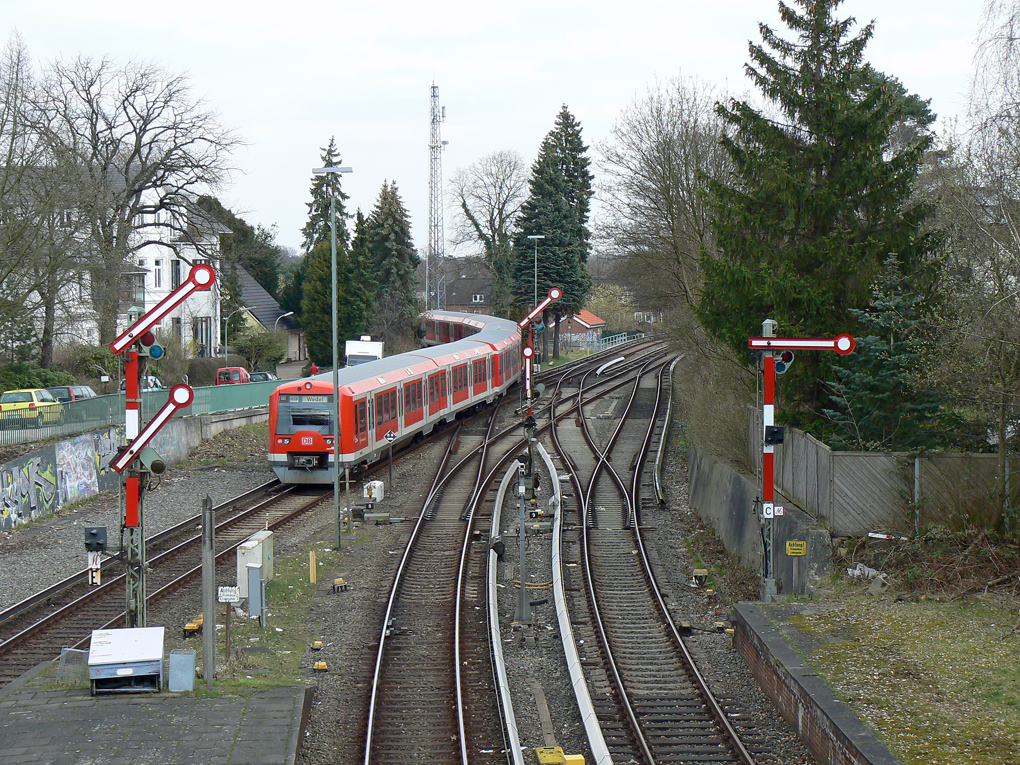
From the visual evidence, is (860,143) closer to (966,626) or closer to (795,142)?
(795,142)

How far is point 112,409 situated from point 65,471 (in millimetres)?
4250

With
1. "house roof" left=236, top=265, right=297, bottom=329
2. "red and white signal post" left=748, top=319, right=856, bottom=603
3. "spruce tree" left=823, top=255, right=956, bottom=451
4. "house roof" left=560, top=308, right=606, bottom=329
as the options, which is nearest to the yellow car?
"red and white signal post" left=748, top=319, right=856, bottom=603

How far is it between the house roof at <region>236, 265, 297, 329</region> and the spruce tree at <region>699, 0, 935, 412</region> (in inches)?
1905

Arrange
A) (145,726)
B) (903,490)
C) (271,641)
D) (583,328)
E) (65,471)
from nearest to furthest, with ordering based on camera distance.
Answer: (145,726) < (271,641) < (903,490) < (65,471) < (583,328)

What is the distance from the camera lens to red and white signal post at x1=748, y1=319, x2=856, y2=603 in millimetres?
13008

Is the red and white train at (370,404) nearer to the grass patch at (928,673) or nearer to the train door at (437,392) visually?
the train door at (437,392)

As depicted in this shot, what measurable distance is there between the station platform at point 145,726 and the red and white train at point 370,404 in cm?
1083

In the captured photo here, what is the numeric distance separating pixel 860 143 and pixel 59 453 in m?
18.1

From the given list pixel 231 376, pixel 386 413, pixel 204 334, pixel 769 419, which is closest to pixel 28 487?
pixel 386 413

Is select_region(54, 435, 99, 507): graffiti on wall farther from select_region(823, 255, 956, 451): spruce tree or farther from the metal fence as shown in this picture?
select_region(823, 255, 956, 451): spruce tree

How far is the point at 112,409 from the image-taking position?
1038 inches

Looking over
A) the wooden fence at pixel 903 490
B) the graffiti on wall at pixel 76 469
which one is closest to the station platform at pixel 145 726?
the wooden fence at pixel 903 490

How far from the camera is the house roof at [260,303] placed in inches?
2488

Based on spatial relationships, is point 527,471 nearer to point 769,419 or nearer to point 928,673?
point 769,419
